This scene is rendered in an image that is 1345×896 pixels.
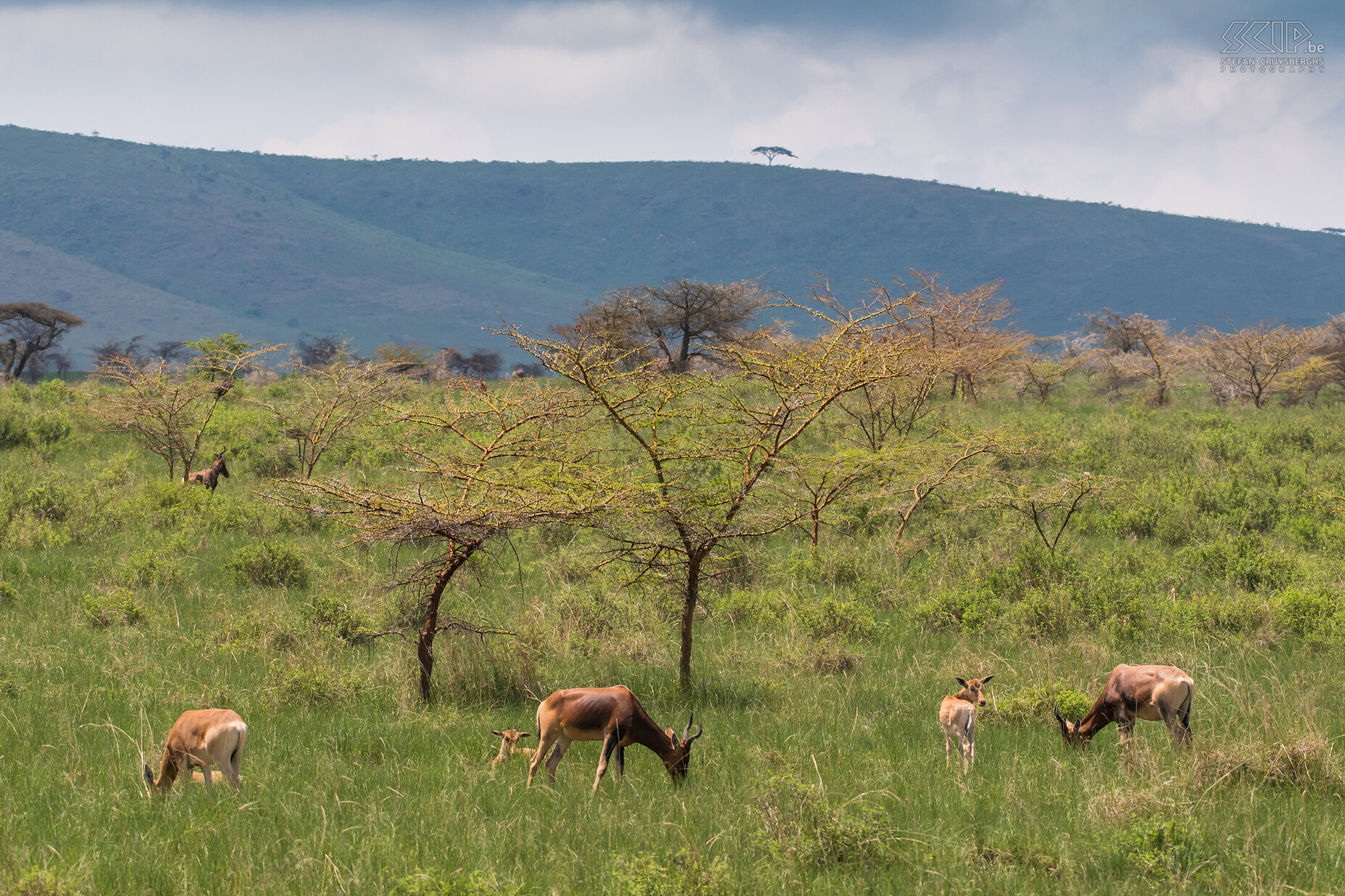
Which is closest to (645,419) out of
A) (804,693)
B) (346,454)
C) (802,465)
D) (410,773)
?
(802,465)

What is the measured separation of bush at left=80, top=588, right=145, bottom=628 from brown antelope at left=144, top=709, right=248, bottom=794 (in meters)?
4.59

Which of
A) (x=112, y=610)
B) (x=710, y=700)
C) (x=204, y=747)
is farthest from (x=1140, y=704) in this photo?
(x=112, y=610)

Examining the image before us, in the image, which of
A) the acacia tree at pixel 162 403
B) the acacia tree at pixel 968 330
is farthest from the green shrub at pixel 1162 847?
the acacia tree at pixel 968 330

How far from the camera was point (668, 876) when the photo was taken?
164 inches

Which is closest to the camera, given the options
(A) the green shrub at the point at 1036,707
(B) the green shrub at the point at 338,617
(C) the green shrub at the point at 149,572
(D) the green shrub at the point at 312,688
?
(A) the green shrub at the point at 1036,707

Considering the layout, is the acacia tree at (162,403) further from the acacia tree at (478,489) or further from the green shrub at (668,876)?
the green shrub at (668,876)

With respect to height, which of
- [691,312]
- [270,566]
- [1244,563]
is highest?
[691,312]

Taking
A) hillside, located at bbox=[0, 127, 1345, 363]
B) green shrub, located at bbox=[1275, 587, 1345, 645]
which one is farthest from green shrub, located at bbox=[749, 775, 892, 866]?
hillside, located at bbox=[0, 127, 1345, 363]

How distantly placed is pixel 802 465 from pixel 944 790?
3.58m

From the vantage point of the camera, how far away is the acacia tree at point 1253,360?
30125 millimetres

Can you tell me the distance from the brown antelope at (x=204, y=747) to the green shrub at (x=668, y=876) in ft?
6.99

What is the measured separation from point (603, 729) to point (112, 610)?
627 cm

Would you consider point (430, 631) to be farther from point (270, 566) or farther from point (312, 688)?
point (270, 566)

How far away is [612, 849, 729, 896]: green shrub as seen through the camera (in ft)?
13.4
